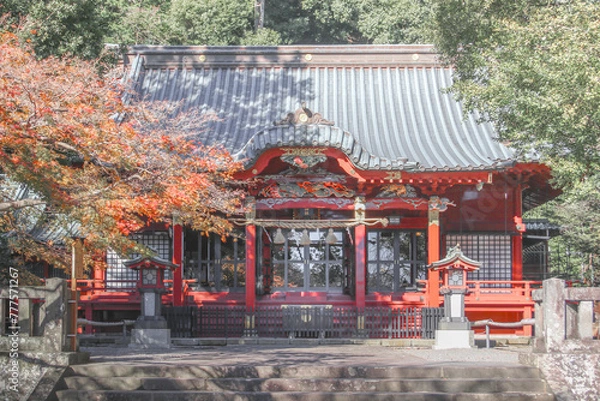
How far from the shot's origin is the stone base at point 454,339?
17500mm

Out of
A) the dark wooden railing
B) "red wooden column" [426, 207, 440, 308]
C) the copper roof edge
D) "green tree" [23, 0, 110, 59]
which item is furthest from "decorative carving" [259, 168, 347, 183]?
"green tree" [23, 0, 110, 59]

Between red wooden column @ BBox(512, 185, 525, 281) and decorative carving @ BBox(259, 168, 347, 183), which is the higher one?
decorative carving @ BBox(259, 168, 347, 183)

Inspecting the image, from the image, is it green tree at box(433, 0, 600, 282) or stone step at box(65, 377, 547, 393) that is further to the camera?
green tree at box(433, 0, 600, 282)

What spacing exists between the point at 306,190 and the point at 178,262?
337 centimetres

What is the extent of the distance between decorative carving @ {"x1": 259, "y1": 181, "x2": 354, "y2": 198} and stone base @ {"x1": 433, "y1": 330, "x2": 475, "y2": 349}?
4.57m

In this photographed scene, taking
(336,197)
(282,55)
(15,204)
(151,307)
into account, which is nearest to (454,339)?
(336,197)

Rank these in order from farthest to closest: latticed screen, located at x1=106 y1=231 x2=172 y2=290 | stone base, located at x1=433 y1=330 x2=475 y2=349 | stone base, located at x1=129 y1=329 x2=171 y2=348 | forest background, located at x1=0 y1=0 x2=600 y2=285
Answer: latticed screen, located at x1=106 y1=231 x2=172 y2=290
stone base, located at x1=433 y1=330 x2=475 y2=349
stone base, located at x1=129 y1=329 x2=171 y2=348
forest background, located at x1=0 y1=0 x2=600 y2=285

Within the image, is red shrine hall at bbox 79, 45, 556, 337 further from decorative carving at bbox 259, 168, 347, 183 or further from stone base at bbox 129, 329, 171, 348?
stone base at bbox 129, 329, 171, 348

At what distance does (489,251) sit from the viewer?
22344mm

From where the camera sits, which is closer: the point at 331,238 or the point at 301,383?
the point at 301,383

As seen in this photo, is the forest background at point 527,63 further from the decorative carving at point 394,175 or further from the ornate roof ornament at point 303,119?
the ornate roof ornament at point 303,119

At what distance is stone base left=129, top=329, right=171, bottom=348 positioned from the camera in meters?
17.4

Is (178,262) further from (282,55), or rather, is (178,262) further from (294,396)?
(294,396)

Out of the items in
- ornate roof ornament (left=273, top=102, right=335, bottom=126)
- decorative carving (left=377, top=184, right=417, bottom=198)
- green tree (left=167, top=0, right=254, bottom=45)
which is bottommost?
decorative carving (left=377, top=184, right=417, bottom=198)
